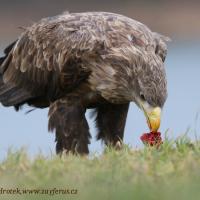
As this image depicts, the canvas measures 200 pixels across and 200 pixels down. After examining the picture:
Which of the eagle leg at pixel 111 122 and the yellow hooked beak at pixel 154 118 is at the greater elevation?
the yellow hooked beak at pixel 154 118

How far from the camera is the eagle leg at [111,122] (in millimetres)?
11477

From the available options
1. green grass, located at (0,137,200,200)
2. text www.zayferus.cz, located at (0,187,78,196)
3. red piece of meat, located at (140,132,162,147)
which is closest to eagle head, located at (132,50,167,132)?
red piece of meat, located at (140,132,162,147)

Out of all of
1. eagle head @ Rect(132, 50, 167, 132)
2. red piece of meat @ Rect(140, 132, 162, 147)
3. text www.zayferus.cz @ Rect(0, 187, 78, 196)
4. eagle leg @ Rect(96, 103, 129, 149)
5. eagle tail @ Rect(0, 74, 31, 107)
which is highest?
eagle head @ Rect(132, 50, 167, 132)

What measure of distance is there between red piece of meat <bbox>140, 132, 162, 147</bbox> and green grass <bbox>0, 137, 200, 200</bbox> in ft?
1.22

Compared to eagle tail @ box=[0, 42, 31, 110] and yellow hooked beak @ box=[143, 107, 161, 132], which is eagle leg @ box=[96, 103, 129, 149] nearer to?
eagle tail @ box=[0, 42, 31, 110]

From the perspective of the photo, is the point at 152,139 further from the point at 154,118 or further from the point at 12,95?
the point at 12,95

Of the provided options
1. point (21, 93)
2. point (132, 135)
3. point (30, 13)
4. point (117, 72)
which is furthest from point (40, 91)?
point (30, 13)

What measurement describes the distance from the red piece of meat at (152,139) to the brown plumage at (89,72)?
1.57 ft

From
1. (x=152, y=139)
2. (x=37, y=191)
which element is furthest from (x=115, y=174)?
(x=152, y=139)

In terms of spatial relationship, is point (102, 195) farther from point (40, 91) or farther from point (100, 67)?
point (40, 91)

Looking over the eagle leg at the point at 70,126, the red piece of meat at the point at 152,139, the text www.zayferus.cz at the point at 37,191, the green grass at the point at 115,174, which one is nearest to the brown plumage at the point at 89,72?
the eagle leg at the point at 70,126

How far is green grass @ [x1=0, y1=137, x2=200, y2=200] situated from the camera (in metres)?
7.27

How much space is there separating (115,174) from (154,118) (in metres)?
2.45

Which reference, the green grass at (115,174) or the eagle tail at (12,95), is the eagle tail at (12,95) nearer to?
the eagle tail at (12,95)
